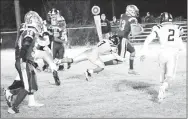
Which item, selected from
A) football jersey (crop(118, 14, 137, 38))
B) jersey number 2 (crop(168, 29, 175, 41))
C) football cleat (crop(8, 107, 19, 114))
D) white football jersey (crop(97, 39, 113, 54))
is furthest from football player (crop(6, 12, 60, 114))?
football jersey (crop(118, 14, 137, 38))

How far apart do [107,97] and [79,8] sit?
59.1ft

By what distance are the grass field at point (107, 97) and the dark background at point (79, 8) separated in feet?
45.5

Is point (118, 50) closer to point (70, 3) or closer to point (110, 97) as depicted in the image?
point (110, 97)

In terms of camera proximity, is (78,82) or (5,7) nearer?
(78,82)

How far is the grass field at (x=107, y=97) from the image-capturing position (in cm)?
668

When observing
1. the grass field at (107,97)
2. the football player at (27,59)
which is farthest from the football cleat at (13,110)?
the grass field at (107,97)

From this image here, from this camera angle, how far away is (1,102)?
8.08m

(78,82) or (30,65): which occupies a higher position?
(30,65)

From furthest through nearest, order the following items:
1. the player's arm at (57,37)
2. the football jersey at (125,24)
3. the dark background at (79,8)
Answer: the dark background at (79,8)
the player's arm at (57,37)
the football jersey at (125,24)

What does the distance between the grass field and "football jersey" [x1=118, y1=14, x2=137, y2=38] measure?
1.23 metres

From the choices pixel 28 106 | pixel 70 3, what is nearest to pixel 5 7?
pixel 70 3

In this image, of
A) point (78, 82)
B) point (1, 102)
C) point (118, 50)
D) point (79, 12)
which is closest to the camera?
point (1, 102)

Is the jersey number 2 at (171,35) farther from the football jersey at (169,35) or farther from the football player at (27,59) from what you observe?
the football player at (27,59)

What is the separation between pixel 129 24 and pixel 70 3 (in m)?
15.6
